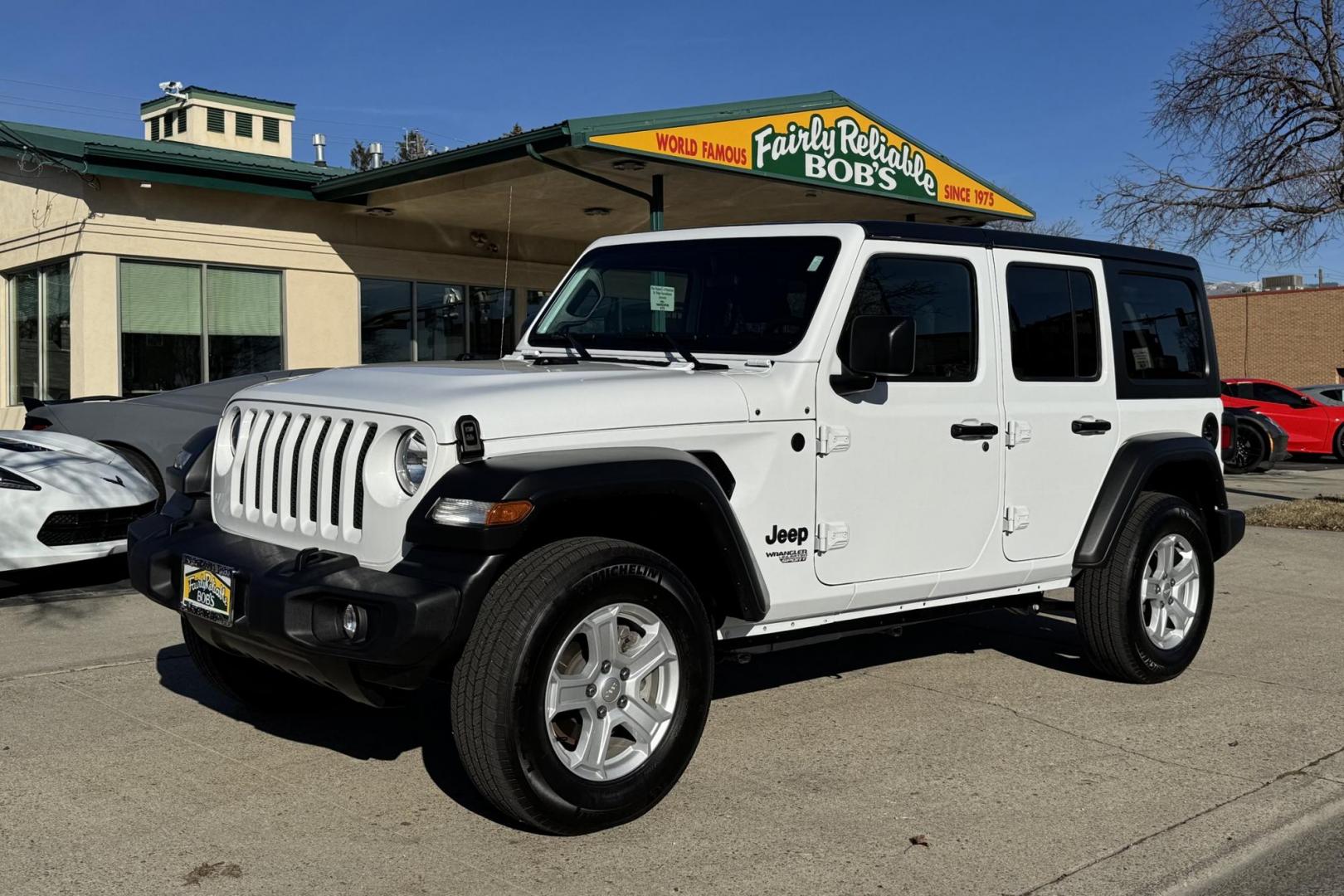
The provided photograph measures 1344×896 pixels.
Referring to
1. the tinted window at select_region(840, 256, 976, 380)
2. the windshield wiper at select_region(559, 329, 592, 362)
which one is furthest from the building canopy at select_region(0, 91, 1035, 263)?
the tinted window at select_region(840, 256, 976, 380)

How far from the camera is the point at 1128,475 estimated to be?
5859mm

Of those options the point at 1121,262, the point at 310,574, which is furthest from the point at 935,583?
the point at 310,574

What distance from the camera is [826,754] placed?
496 cm

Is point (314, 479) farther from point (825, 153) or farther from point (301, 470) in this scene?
point (825, 153)

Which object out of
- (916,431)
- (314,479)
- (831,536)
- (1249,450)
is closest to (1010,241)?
(916,431)

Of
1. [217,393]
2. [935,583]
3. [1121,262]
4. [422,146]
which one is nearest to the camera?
[935,583]

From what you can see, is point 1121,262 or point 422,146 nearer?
point 1121,262

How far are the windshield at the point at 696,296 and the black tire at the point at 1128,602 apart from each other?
2074mm

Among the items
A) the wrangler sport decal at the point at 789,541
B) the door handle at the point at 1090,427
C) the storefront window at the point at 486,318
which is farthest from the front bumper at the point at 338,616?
Result: the storefront window at the point at 486,318

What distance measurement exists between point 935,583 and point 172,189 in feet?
43.3

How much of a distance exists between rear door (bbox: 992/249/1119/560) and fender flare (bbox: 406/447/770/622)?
1.59 m

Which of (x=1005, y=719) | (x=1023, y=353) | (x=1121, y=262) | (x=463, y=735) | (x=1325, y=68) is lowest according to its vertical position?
(x=1005, y=719)

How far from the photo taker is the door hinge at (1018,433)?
5.45 metres

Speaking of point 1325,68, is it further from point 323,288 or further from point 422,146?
point 422,146
